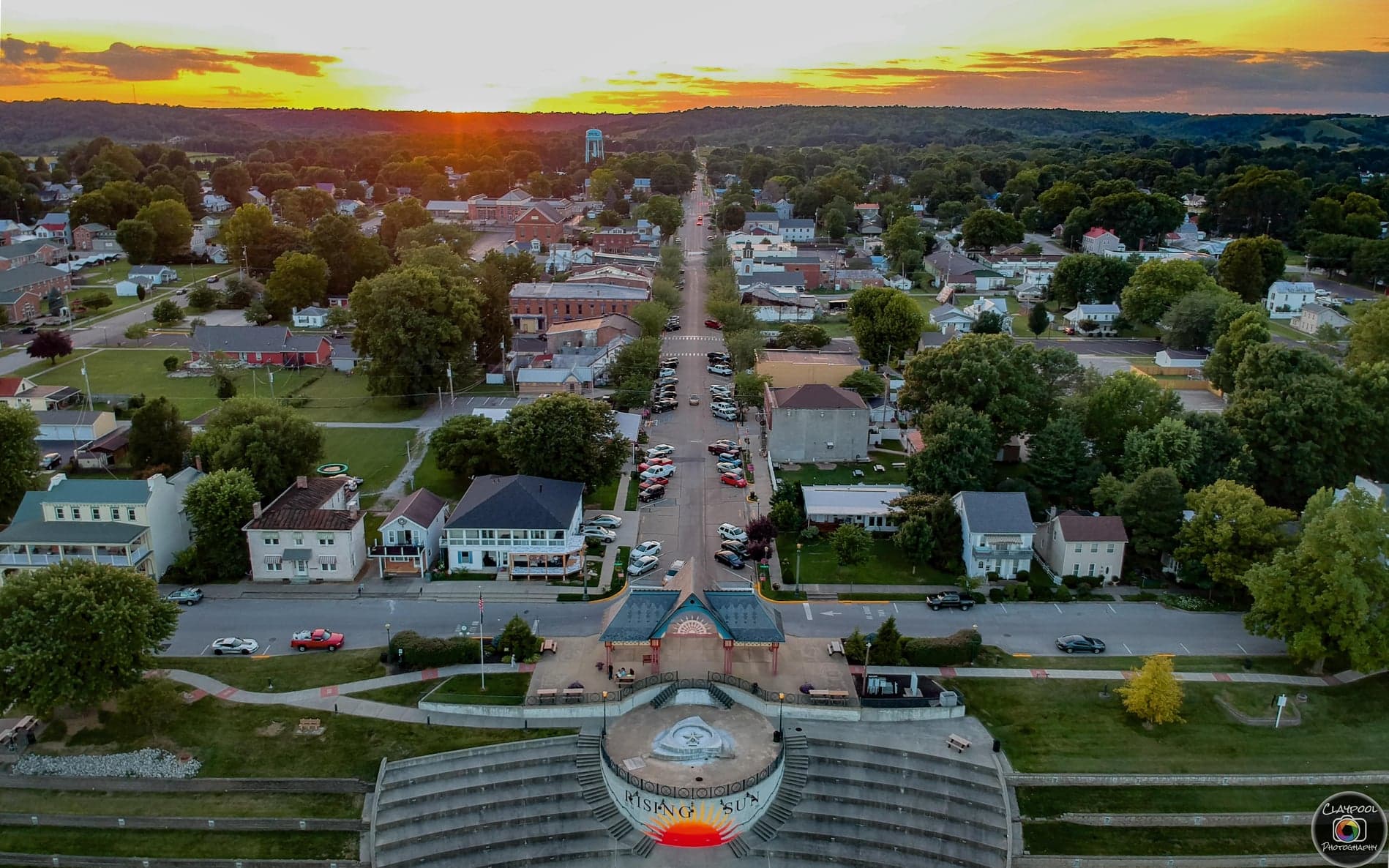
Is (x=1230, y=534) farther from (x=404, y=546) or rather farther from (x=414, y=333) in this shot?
(x=414, y=333)

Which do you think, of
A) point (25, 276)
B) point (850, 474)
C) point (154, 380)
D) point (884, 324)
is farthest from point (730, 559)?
point (25, 276)

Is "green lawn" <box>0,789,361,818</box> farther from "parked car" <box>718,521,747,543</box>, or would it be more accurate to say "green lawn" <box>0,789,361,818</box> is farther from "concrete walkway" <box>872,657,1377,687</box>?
"parked car" <box>718,521,747,543</box>

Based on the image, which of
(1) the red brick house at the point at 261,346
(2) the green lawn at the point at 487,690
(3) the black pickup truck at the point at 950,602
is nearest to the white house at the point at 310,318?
(1) the red brick house at the point at 261,346

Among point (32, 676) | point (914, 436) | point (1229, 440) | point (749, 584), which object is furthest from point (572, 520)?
point (1229, 440)

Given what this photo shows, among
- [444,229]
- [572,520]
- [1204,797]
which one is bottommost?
[1204,797]

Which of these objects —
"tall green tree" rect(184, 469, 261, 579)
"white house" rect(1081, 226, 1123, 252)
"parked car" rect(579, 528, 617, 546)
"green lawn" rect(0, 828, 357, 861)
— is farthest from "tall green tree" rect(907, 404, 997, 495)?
"white house" rect(1081, 226, 1123, 252)

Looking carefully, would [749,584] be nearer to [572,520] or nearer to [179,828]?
[572,520]
